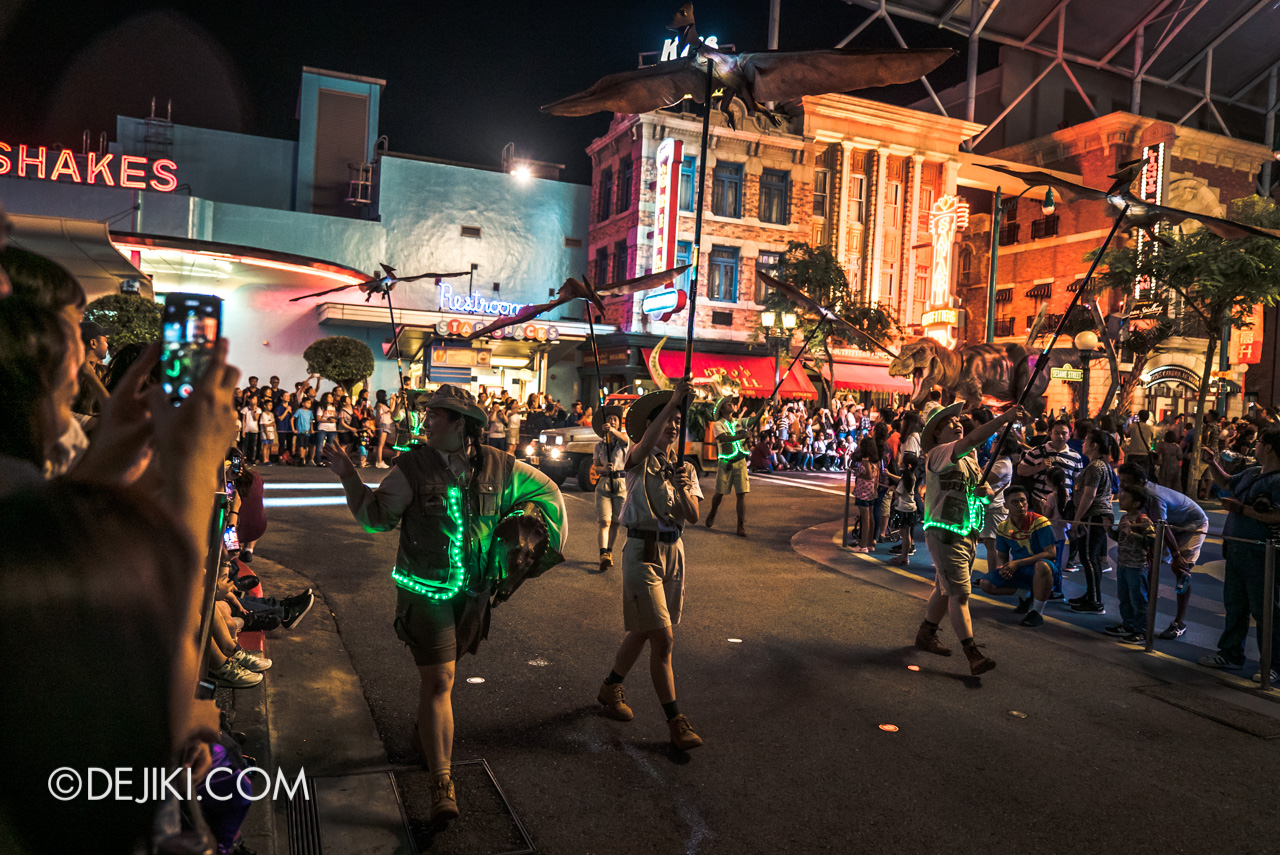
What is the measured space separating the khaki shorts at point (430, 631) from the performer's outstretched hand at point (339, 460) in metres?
0.67

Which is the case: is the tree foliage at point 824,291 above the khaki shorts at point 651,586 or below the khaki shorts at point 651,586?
above

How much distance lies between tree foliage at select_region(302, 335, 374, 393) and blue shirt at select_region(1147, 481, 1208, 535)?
662 inches

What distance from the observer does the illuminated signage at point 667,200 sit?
27875mm

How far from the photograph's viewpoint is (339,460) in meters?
3.53

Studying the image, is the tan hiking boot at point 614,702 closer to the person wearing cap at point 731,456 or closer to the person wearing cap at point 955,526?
the person wearing cap at point 955,526

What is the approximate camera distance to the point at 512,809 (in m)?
3.79

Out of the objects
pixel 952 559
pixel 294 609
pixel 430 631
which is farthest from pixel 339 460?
pixel 952 559

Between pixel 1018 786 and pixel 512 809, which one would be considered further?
pixel 1018 786

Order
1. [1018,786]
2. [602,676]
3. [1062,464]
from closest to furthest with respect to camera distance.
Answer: [1018,786] < [602,676] < [1062,464]

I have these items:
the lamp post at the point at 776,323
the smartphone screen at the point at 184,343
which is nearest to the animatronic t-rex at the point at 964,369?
the lamp post at the point at 776,323

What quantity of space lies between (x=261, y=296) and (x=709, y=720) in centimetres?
2414

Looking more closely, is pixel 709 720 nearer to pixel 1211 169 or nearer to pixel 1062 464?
pixel 1062 464

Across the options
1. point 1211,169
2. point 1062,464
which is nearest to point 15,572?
point 1062,464

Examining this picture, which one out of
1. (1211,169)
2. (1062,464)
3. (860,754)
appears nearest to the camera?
(860,754)
